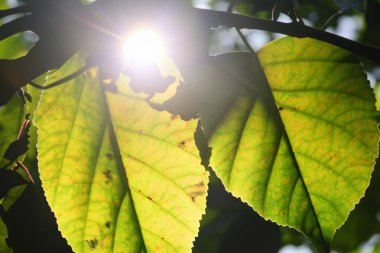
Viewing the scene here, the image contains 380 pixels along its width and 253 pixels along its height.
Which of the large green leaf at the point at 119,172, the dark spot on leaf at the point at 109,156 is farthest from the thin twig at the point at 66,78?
the dark spot on leaf at the point at 109,156

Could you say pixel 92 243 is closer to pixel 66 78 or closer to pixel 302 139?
pixel 66 78

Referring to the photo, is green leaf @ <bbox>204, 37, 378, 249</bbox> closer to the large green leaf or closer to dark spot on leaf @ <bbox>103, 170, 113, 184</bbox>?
the large green leaf

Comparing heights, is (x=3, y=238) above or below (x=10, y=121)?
below

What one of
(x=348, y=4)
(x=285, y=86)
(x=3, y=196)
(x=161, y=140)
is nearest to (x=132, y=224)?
(x=161, y=140)

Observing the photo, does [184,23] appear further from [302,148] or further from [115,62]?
[302,148]

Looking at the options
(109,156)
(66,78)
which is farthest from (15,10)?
(109,156)

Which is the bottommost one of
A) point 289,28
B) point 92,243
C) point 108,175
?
point 92,243

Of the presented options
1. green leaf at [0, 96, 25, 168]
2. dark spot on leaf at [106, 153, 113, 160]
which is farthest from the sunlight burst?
green leaf at [0, 96, 25, 168]
